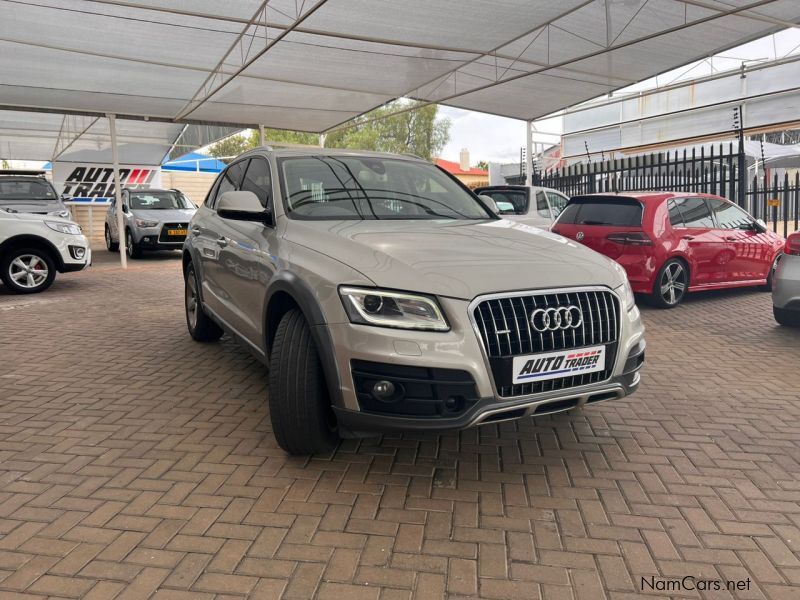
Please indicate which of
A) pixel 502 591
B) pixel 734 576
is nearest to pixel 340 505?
pixel 502 591

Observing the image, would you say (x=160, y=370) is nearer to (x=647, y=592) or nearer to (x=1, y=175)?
(x=647, y=592)

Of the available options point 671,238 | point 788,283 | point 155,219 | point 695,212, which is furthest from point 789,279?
point 155,219

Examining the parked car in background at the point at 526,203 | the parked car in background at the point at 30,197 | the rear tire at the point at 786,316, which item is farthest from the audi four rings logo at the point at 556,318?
the parked car in background at the point at 30,197

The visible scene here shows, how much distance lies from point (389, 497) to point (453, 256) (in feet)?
4.01

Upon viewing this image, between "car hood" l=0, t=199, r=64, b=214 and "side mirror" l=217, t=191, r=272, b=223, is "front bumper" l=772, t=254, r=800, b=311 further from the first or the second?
"car hood" l=0, t=199, r=64, b=214

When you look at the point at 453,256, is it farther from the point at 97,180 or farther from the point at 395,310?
the point at 97,180

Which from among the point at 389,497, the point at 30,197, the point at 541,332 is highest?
the point at 30,197

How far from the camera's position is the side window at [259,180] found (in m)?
4.18

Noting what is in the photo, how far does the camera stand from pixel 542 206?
10.9 m

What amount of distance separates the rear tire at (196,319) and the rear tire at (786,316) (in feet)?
19.0

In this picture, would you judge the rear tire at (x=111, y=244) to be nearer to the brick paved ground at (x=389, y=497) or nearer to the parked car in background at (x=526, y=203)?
the parked car in background at (x=526, y=203)

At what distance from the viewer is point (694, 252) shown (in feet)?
26.8

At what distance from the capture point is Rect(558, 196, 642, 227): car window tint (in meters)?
8.05

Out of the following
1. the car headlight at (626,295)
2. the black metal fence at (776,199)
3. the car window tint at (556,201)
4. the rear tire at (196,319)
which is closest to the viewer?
the car headlight at (626,295)
